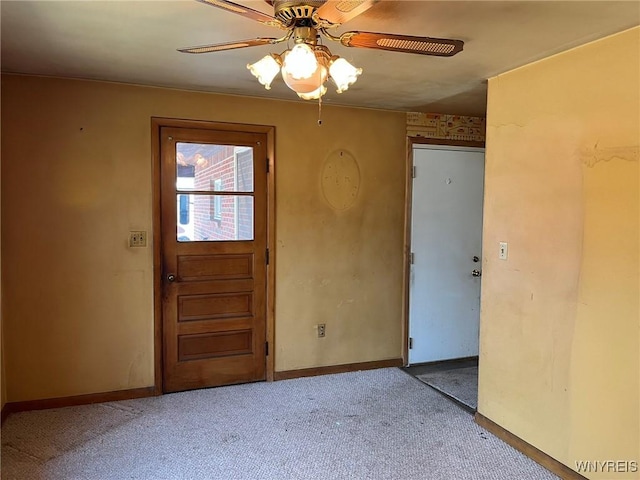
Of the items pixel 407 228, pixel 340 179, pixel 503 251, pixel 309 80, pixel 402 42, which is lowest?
pixel 503 251

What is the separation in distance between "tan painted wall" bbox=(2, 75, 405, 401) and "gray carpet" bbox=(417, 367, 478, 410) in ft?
2.87

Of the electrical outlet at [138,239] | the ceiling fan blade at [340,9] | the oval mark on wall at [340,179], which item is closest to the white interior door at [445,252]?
the oval mark on wall at [340,179]

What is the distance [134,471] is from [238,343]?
4.23 ft

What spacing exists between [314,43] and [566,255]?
1.68 m

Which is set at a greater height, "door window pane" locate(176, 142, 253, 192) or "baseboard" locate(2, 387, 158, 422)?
"door window pane" locate(176, 142, 253, 192)

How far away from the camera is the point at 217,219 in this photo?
3416mm

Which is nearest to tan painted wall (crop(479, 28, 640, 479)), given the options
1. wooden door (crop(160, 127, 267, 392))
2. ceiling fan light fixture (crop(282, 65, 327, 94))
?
ceiling fan light fixture (crop(282, 65, 327, 94))

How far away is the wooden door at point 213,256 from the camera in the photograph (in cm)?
330

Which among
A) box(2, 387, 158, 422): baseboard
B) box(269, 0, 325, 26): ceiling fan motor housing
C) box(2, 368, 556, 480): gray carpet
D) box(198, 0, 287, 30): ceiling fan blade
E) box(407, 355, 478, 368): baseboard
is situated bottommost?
box(2, 368, 556, 480): gray carpet

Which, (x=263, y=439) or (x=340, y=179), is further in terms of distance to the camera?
(x=340, y=179)

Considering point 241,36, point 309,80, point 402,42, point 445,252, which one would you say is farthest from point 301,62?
point 445,252

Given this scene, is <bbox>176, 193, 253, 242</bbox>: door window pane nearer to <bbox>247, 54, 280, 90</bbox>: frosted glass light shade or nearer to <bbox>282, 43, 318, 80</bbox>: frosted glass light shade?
<bbox>247, 54, 280, 90</bbox>: frosted glass light shade

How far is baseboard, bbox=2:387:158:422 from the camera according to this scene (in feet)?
9.79

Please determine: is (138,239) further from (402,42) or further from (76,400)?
(402,42)
